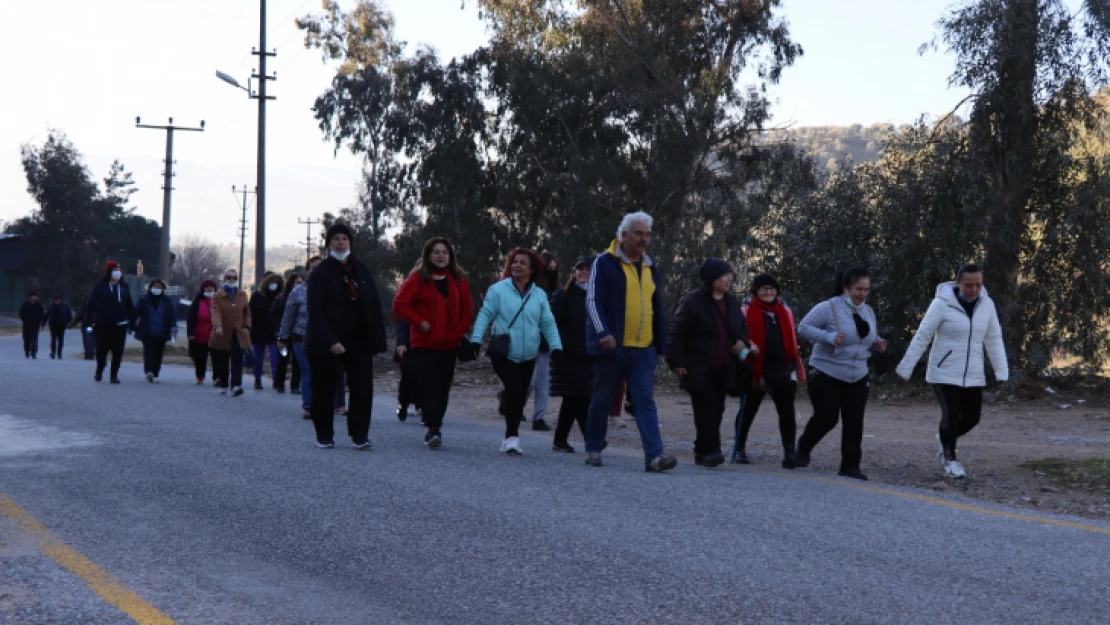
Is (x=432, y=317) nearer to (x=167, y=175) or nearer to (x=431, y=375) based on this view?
(x=431, y=375)

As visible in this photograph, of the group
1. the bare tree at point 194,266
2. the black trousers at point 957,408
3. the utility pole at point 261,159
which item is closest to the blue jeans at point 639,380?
the black trousers at point 957,408

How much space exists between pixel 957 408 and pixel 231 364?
36.5 feet

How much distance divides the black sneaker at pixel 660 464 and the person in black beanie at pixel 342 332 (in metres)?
2.50

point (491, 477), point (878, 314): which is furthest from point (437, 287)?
point (878, 314)

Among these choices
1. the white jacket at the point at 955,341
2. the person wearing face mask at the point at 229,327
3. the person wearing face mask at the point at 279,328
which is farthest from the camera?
the person wearing face mask at the point at 229,327

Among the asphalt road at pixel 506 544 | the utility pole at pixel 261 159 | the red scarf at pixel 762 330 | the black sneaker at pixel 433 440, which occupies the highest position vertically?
the utility pole at pixel 261 159

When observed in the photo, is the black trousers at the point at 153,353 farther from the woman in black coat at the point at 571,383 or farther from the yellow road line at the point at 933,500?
the yellow road line at the point at 933,500

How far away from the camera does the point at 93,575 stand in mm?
5879

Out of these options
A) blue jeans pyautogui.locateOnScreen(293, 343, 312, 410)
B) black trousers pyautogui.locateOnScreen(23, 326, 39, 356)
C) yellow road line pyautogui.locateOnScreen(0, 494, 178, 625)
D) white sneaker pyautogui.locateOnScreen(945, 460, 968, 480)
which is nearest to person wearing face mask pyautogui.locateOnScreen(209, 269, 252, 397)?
blue jeans pyautogui.locateOnScreen(293, 343, 312, 410)

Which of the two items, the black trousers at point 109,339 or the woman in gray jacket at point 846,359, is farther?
the black trousers at point 109,339

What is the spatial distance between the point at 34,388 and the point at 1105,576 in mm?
16022

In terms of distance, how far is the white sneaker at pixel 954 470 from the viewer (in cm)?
1027

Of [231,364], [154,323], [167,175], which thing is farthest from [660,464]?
[167,175]

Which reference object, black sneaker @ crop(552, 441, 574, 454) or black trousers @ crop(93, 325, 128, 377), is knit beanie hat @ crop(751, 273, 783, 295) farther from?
black trousers @ crop(93, 325, 128, 377)
